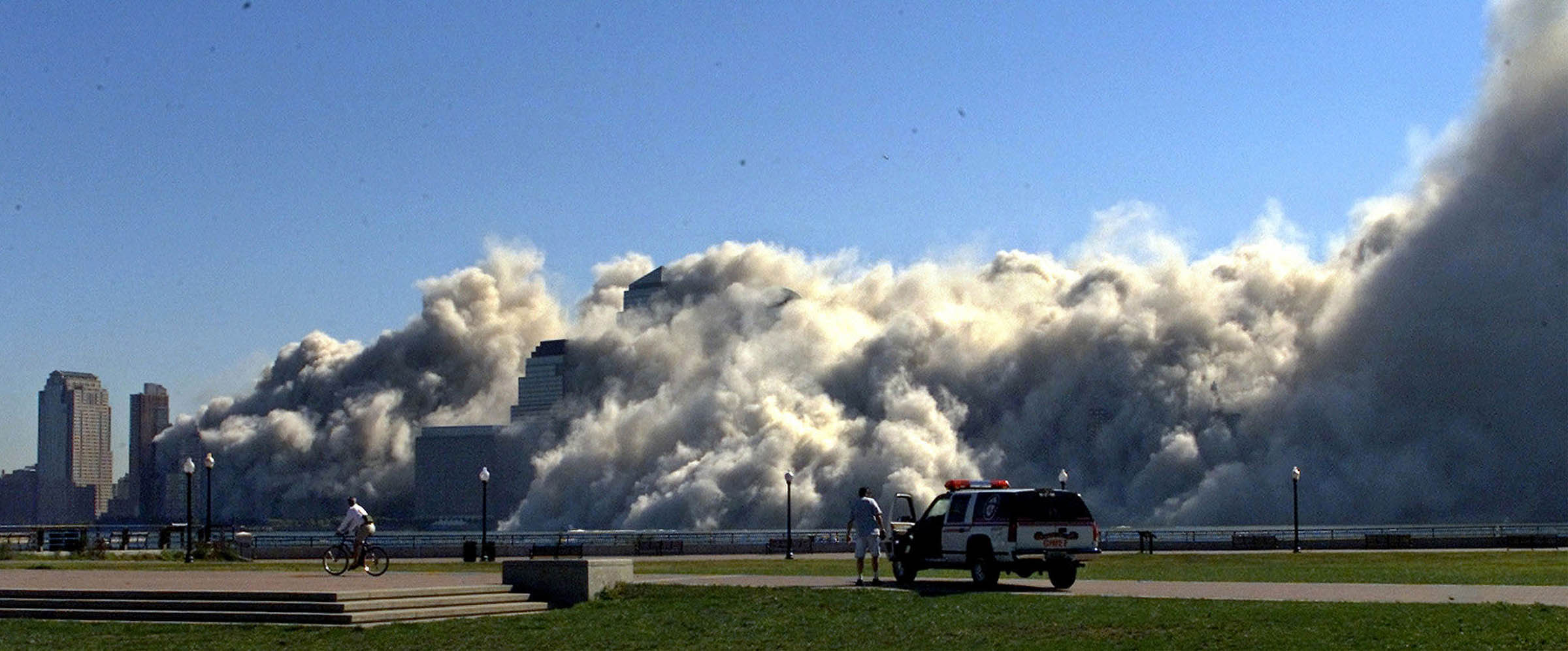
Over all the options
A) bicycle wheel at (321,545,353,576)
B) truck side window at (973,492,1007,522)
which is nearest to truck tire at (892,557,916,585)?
truck side window at (973,492,1007,522)

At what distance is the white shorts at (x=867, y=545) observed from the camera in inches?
1399

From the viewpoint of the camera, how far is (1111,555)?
6184 cm

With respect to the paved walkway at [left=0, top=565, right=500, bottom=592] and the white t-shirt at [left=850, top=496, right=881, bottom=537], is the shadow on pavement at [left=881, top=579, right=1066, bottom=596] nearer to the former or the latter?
the white t-shirt at [left=850, top=496, right=881, bottom=537]

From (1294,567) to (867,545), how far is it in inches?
582

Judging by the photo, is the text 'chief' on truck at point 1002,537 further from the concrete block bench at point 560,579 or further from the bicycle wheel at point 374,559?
the bicycle wheel at point 374,559

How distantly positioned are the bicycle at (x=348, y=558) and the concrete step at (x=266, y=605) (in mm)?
8591

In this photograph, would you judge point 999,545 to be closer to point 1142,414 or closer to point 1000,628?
point 1000,628

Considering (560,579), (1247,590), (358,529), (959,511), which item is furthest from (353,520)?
(1247,590)

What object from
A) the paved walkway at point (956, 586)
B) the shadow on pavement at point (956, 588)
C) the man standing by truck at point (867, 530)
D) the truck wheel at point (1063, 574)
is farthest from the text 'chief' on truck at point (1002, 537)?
the man standing by truck at point (867, 530)

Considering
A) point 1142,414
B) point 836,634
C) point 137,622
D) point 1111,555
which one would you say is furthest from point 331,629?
point 1142,414

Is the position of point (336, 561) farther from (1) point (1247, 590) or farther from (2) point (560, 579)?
(1) point (1247, 590)

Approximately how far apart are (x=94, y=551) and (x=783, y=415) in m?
117

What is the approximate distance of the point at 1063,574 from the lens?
3397cm

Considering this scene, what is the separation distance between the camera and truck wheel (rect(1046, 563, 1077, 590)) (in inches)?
1332
